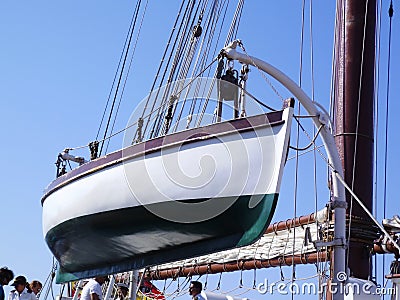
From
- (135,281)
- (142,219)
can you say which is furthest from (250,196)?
(135,281)

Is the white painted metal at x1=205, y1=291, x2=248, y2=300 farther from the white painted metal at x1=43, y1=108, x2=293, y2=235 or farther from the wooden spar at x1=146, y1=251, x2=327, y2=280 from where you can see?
the white painted metal at x1=43, y1=108, x2=293, y2=235

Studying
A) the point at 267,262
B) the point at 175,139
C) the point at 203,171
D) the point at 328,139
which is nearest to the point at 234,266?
the point at 267,262

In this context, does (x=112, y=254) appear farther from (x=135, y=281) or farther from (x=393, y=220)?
(x=393, y=220)

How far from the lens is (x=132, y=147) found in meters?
6.48

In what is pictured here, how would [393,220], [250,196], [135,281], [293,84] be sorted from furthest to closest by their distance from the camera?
[393,220], [135,281], [293,84], [250,196]

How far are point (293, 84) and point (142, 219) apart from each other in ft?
5.78

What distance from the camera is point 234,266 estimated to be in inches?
463

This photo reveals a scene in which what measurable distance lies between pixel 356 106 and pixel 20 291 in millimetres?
4557

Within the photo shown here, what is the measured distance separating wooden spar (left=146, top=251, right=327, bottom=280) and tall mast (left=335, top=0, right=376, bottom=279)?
57 cm

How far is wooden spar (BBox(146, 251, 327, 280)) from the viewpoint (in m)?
9.54

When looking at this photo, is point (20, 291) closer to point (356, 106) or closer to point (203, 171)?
point (203, 171)

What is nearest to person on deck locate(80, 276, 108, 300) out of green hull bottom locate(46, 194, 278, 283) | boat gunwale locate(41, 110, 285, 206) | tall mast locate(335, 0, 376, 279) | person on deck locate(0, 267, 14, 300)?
green hull bottom locate(46, 194, 278, 283)

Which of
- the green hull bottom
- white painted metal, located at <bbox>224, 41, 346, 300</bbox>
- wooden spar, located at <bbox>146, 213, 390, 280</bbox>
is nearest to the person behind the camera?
the green hull bottom

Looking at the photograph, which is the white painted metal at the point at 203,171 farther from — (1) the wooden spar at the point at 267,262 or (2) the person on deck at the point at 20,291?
(2) the person on deck at the point at 20,291
